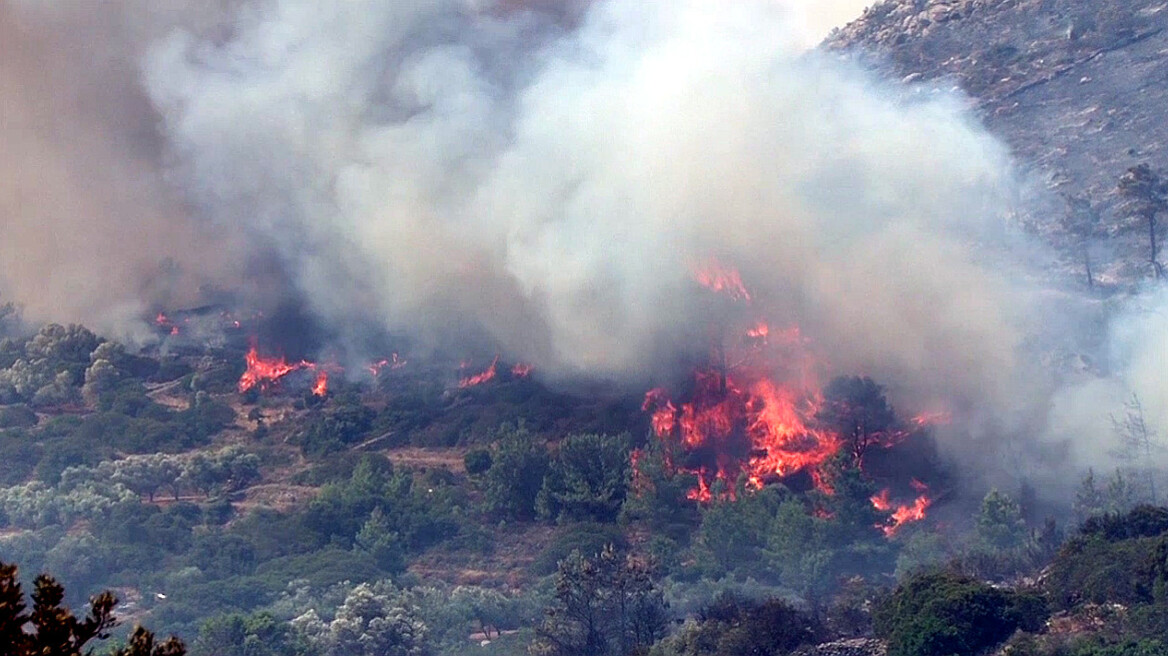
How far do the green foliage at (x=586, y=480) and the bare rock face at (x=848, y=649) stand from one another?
23686 mm

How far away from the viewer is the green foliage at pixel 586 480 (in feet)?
235

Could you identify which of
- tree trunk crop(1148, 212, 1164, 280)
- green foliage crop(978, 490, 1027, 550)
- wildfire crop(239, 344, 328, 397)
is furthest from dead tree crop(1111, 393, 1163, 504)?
wildfire crop(239, 344, 328, 397)

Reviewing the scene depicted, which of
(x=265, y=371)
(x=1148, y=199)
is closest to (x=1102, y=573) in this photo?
(x=1148, y=199)

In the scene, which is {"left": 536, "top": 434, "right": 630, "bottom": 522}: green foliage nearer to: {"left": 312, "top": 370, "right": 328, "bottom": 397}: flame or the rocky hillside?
{"left": 312, "top": 370, "right": 328, "bottom": 397}: flame

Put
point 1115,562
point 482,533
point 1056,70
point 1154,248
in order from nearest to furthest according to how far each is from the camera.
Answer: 1. point 1115,562
2. point 482,533
3. point 1154,248
4. point 1056,70

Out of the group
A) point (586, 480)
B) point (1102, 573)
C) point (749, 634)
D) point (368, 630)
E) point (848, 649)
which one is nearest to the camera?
point (1102, 573)

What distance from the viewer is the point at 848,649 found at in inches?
1893

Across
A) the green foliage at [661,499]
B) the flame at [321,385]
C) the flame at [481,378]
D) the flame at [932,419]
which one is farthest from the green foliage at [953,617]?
the flame at [321,385]

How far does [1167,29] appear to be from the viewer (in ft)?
323

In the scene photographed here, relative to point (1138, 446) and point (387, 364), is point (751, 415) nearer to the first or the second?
point (1138, 446)

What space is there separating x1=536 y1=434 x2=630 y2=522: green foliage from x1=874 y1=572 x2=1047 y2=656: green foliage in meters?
24.9

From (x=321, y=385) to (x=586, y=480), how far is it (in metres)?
22.6

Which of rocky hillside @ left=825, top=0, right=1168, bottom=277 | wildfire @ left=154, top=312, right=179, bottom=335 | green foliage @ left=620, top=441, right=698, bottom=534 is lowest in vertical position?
green foliage @ left=620, top=441, right=698, bottom=534

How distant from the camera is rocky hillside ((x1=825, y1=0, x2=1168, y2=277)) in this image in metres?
91.3
